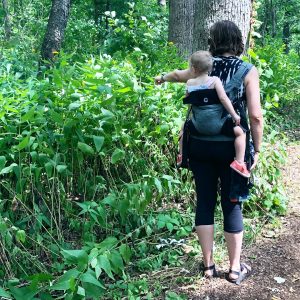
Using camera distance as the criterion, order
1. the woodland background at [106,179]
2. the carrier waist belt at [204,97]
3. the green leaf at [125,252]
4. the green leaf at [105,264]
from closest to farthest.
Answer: the green leaf at [105,264] < the green leaf at [125,252] < the carrier waist belt at [204,97] < the woodland background at [106,179]

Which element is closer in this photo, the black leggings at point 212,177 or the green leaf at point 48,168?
the black leggings at point 212,177

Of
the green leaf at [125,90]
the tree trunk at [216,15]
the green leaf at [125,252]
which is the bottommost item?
the green leaf at [125,252]

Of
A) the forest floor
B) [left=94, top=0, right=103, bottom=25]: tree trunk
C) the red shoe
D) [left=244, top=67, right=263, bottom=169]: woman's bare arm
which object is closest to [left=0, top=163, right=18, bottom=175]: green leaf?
the forest floor

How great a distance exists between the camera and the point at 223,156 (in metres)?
3.12

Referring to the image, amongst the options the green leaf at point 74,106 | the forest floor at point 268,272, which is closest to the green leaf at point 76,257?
the forest floor at point 268,272

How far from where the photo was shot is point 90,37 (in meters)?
12.2

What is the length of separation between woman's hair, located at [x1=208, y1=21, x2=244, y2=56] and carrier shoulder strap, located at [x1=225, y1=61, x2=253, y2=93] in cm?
16

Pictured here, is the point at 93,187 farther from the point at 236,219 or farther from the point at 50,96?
the point at 236,219

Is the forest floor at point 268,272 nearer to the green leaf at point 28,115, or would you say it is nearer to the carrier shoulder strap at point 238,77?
the carrier shoulder strap at point 238,77

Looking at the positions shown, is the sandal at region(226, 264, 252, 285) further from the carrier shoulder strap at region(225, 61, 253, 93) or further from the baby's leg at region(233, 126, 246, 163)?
the carrier shoulder strap at region(225, 61, 253, 93)

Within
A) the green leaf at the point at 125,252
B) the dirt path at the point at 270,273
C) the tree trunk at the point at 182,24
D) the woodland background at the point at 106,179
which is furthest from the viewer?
the tree trunk at the point at 182,24

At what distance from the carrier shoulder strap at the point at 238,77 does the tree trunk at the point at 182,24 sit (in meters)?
5.72

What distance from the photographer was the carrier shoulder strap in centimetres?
304

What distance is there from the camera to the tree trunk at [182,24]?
28.7 ft
